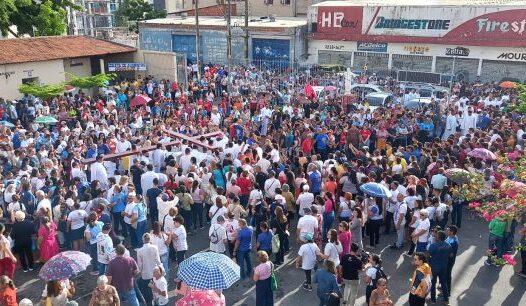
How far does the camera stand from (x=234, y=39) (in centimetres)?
3394

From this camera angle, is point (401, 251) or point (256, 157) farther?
point (256, 157)

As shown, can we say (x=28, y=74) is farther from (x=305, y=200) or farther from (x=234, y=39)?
(x=305, y=200)

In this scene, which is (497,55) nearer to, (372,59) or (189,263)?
(372,59)

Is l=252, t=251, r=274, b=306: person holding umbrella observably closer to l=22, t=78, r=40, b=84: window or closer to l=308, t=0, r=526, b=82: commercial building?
l=22, t=78, r=40, b=84: window

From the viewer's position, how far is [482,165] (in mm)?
12227

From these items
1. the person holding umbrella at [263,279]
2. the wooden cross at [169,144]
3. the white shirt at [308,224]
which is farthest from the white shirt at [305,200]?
the wooden cross at [169,144]

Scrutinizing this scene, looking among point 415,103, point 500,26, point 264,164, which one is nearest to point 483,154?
point 264,164

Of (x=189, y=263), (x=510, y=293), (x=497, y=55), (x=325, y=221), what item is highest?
(x=497, y=55)

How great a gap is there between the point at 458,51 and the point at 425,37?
194 cm

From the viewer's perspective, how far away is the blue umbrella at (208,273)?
7059 mm

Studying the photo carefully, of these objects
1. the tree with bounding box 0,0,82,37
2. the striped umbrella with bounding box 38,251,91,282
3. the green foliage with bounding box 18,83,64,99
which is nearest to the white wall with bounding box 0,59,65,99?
the green foliage with bounding box 18,83,64,99

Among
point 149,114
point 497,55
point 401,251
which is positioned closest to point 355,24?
point 497,55

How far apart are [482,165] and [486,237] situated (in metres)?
1.71

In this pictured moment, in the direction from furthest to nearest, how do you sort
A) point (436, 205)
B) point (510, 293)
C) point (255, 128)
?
point (255, 128) < point (436, 205) < point (510, 293)
